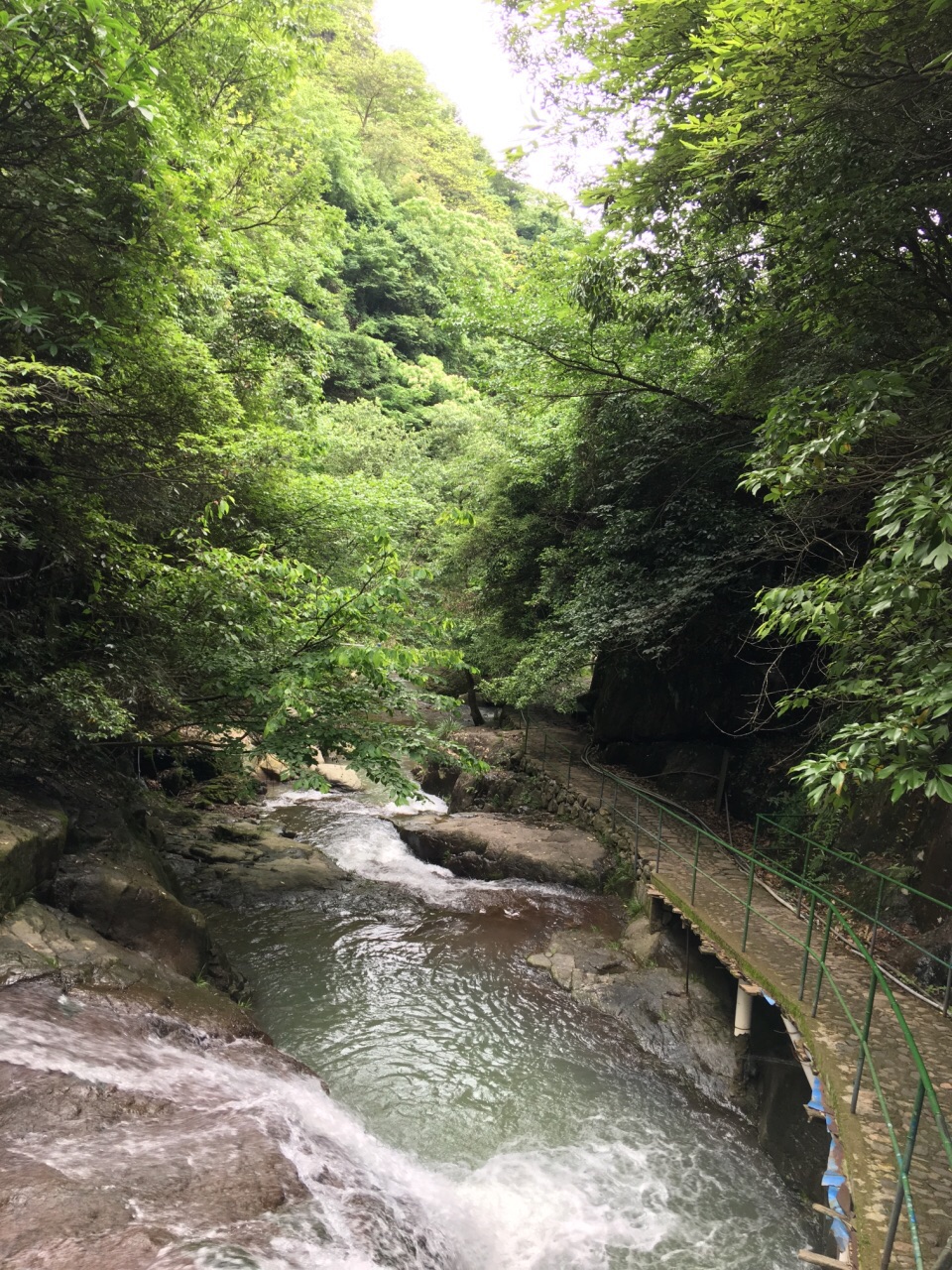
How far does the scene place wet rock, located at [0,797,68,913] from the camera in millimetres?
5855

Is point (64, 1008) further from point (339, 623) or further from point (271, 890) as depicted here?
point (271, 890)

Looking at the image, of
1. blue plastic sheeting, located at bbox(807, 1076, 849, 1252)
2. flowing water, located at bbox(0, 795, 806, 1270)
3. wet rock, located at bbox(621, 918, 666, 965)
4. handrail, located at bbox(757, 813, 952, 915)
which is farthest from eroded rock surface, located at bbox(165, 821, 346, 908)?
blue plastic sheeting, located at bbox(807, 1076, 849, 1252)

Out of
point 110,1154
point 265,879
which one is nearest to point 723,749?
point 265,879

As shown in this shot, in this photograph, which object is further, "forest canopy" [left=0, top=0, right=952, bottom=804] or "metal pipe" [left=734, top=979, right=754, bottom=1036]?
"metal pipe" [left=734, top=979, right=754, bottom=1036]

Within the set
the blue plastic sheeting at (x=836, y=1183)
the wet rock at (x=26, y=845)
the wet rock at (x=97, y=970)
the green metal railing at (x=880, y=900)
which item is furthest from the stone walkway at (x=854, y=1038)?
the wet rock at (x=26, y=845)

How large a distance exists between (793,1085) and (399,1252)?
4259 mm

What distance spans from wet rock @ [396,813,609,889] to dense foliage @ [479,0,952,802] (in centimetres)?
367

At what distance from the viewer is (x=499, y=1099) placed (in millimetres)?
6641

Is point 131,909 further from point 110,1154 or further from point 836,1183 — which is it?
point 836,1183

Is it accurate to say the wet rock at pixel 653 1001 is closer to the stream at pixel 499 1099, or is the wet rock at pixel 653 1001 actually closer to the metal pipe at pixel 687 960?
→ the metal pipe at pixel 687 960

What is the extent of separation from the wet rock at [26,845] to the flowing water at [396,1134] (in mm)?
1062

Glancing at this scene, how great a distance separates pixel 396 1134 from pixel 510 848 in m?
6.09

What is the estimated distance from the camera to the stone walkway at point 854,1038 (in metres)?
4.12

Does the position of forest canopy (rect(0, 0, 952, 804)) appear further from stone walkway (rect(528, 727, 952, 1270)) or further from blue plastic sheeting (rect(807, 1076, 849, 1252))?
blue plastic sheeting (rect(807, 1076, 849, 1252))
